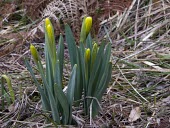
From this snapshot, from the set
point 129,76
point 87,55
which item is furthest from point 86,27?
point 129,76

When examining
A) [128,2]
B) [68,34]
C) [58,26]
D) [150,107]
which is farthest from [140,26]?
[68,34]

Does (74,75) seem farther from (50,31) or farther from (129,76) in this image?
(129,76)

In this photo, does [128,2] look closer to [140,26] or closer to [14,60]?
[140,26]

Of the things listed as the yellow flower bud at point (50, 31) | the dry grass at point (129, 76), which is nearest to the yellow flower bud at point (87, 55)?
the yellow flower bud at point (50, 31)

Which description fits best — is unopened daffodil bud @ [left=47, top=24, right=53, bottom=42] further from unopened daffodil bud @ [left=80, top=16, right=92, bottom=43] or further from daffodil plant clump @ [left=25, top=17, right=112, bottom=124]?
unopened daffodil bud @ [left=80, top=16, right=92, bottom=43]

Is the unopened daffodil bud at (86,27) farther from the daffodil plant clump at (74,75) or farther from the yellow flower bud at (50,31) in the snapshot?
the yellow flower bud at (50,31)

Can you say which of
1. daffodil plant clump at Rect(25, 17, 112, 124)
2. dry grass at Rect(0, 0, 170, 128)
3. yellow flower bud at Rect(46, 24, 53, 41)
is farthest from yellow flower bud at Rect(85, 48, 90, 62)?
dry grass at Rect(0, 0, 170, 128)
